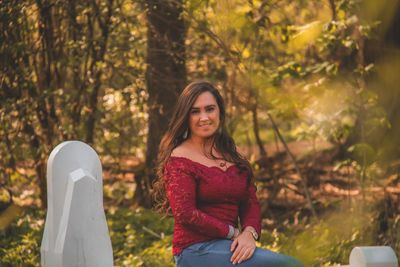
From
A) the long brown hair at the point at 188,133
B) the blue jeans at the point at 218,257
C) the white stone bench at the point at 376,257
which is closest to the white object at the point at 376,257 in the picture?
the white stone bench at the point at 376,257

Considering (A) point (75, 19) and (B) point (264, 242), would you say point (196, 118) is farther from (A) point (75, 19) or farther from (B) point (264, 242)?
(A) point (75, 19)

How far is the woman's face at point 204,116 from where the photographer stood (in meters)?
3.98

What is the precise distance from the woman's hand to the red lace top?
0.10 m

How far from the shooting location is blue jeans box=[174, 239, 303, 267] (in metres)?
3.55

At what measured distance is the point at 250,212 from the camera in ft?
13.1

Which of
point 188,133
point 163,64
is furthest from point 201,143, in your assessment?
point 163,64

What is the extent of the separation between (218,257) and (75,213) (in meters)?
0.75

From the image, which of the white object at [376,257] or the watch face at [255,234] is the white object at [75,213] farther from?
the white object at [376,257]

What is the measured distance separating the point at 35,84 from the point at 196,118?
14.3ft

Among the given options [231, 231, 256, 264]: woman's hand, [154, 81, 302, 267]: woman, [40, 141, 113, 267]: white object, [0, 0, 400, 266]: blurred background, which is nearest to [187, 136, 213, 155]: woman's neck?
[154, 81, 302, 267]: woman

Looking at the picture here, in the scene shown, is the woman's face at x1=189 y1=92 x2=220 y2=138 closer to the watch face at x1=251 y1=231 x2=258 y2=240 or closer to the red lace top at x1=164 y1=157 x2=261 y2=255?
the red lace top at x1=164 y1=157 x2=261 y2=255

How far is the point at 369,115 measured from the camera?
6715 mm

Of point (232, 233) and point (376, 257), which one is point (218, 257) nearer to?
point (232, 233)

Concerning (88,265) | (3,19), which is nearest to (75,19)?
(3,19)
